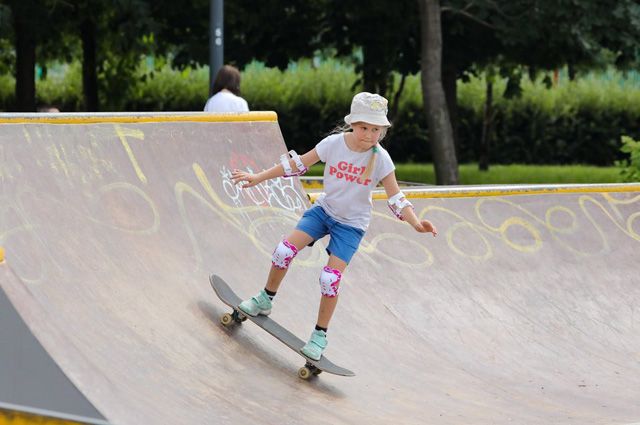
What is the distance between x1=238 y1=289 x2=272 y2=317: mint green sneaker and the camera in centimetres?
664

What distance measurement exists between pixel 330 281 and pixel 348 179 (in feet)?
1.88

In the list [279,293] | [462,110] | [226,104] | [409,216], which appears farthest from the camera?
[462,110]

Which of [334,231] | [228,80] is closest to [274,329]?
[334,231]

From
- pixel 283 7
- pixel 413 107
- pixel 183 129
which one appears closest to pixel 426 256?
pixel 183 129

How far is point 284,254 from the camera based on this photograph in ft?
21.8

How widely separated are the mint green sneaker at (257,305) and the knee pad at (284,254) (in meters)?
0.20

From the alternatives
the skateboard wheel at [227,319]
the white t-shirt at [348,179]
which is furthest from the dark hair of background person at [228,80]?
the skateboard wheel at [227,319]

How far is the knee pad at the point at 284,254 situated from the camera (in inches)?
262

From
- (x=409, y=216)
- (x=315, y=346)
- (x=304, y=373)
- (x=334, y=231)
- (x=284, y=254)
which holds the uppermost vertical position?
(x=409, y=216)

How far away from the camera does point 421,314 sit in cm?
818

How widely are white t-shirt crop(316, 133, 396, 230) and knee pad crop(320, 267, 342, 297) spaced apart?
30 cm

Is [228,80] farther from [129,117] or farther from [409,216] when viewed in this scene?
[409,216]

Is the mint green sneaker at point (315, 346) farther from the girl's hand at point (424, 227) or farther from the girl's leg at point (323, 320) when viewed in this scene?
the girl's hand at point (424, 227)

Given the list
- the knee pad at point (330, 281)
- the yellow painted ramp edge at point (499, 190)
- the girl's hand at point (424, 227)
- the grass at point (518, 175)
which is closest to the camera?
the girl's hand at point (424, 227)
